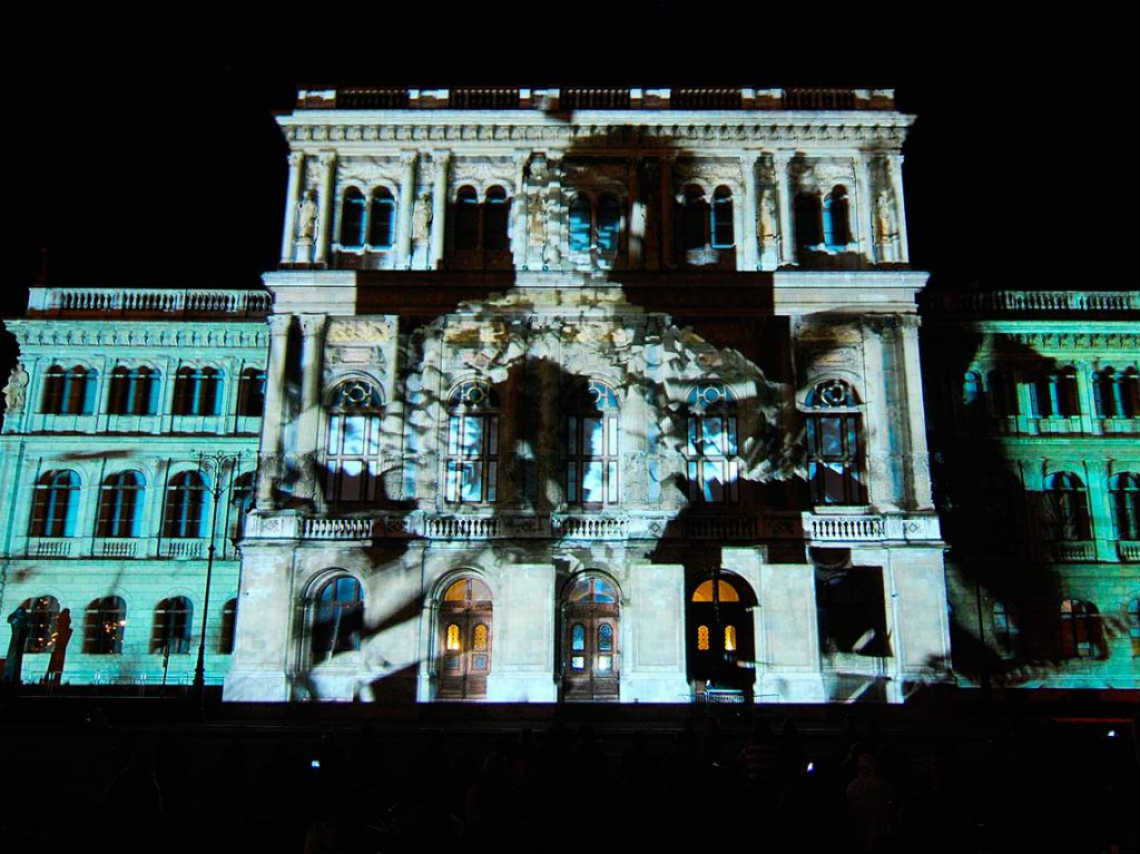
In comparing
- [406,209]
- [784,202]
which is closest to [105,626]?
[406,209]

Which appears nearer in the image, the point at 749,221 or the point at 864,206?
the point at 749,221

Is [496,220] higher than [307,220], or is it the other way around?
[496,220]

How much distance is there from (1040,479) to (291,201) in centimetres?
3051

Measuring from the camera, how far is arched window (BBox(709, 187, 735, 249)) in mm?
36906

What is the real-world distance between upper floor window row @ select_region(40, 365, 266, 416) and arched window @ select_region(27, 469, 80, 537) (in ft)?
9.03

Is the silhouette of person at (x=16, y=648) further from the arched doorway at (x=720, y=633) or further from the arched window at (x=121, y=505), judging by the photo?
the arched doorway at (x=720, y=633)

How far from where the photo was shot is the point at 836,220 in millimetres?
37188

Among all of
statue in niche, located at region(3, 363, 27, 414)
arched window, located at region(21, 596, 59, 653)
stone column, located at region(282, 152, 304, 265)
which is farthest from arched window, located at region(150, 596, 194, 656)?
stone column, located at region(282, 152, 304, 265)

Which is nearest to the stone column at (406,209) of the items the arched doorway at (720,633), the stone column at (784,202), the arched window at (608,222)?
the arched window at (608,222)

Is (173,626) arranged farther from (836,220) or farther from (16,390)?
(836,220)

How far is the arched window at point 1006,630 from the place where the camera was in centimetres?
3800

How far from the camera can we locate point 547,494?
110 feet

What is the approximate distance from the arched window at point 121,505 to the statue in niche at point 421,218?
1531 cm

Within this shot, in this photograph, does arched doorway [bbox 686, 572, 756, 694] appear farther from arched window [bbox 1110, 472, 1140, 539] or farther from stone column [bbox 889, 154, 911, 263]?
arched window [bbox 1110, 472, 1140, 539]
